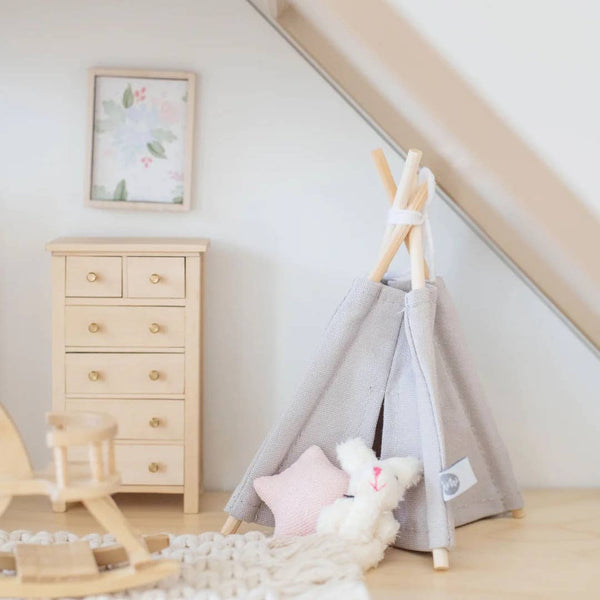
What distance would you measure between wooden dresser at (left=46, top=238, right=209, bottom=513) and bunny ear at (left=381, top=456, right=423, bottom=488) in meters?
0.59

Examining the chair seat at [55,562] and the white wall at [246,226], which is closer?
the chair seat at [55,562]

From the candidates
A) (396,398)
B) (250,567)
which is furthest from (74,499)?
(396,398)

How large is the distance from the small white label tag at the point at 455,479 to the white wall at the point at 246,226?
725mm

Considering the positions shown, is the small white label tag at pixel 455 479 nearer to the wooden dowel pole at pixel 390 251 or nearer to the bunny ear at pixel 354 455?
the bunny ear at pixel 354 455

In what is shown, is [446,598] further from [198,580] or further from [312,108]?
[312,108]

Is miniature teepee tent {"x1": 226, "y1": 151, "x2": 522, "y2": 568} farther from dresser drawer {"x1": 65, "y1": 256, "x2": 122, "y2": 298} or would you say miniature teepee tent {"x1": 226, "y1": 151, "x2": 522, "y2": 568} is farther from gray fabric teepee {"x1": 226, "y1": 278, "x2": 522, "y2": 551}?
dresser drawer {"x1": 65, "y1": 256, "x2": 122, "y2": 298}

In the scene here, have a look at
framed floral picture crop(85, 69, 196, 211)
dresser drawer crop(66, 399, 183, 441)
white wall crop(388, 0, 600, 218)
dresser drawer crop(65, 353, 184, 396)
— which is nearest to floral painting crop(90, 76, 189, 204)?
framed floral picture crop(85, 69, 196, 211)

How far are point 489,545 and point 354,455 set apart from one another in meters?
0.42

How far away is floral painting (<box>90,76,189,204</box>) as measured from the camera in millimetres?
2992

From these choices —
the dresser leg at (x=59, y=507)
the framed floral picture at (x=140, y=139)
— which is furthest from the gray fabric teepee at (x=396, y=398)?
the framed floral picture at (x=140, y=139)

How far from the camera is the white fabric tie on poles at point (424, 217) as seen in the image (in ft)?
8.56

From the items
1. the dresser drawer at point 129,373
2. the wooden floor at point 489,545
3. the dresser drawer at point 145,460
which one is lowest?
the wooden floor at point 489,545

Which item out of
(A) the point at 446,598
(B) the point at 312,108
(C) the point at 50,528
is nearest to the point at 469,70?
(A) the point at 446,598

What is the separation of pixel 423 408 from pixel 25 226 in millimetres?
1336
